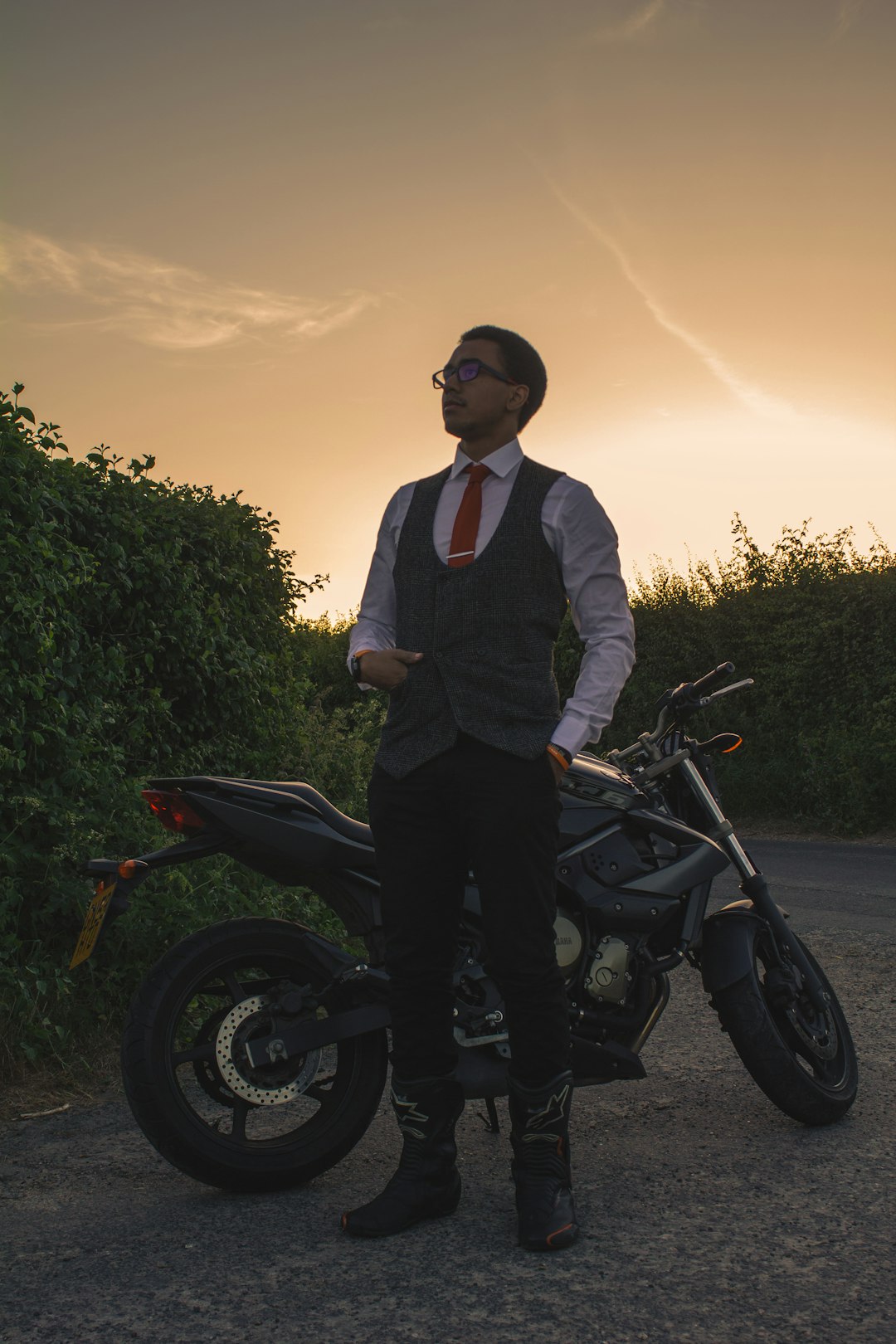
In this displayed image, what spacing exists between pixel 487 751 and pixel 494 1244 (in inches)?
45.4

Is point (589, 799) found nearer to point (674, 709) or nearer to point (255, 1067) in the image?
point (674, 709)

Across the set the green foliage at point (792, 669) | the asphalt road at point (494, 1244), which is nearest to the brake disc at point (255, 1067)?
the asphalt road at point (494, 1244)

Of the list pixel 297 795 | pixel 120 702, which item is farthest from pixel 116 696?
pixel 297 795

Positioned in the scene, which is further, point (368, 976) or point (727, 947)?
point (727, 947)

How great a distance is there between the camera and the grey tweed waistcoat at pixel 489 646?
9.64 ft

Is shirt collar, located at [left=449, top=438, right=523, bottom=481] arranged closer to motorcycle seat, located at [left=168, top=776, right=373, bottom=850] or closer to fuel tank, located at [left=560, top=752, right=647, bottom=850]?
fuel tank, located at [left=560, top=752, right=647, bottom=850]

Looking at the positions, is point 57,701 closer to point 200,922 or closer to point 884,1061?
point 200,922

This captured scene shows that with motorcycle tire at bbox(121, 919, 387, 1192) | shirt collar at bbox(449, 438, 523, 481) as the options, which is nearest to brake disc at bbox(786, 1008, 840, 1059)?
motorcycle tire at bbox(121, 919, 387, 1192)

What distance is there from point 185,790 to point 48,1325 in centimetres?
126

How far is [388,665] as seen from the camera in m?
3.02

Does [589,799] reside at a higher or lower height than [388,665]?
lower

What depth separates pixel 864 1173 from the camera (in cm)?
322

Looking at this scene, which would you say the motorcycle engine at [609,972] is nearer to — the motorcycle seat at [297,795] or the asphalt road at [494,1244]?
the asphalt road at [494,1244]

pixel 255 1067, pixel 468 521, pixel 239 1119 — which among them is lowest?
pixel 239 1119
